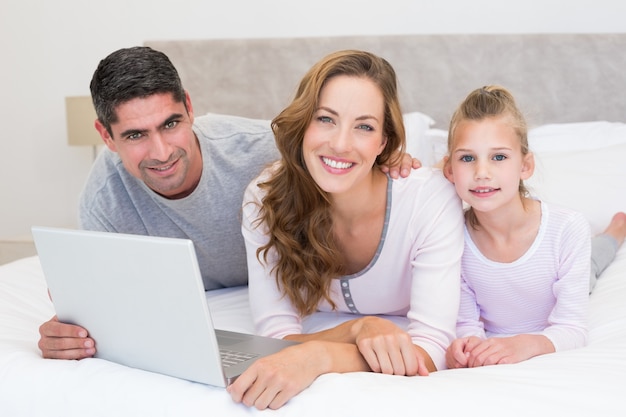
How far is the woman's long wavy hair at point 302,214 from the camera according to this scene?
62.2 inches

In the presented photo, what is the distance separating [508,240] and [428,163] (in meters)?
1.12

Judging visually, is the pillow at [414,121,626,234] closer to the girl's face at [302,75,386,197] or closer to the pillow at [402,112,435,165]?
Answer: the pillow at [402,112,435,165]

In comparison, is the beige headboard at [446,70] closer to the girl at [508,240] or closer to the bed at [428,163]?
the bed at [428,163]

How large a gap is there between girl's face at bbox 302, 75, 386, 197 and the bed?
0.42m

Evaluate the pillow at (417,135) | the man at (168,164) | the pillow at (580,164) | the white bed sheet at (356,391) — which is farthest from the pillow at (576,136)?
the white bed sheet at (356,391)

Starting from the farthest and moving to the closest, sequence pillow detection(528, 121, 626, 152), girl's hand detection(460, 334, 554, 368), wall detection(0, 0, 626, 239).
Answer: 1. wall detection(0, 0, 626, 239)
2. pillow detection(528, 121, 626, 152)
3. girl's hand detection(460, 334, 554, 368)

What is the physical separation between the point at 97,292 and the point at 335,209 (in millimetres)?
655

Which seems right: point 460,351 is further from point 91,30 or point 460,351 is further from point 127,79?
point 91,30

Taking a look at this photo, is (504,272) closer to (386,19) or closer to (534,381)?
(534,381)

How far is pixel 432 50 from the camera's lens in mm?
3053

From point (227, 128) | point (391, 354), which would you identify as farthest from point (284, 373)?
point (227, 128)

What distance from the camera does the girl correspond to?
1576 millimetres

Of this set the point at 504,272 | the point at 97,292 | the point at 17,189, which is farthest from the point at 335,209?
the point at 17,189

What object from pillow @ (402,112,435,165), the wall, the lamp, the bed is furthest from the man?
the lamp
